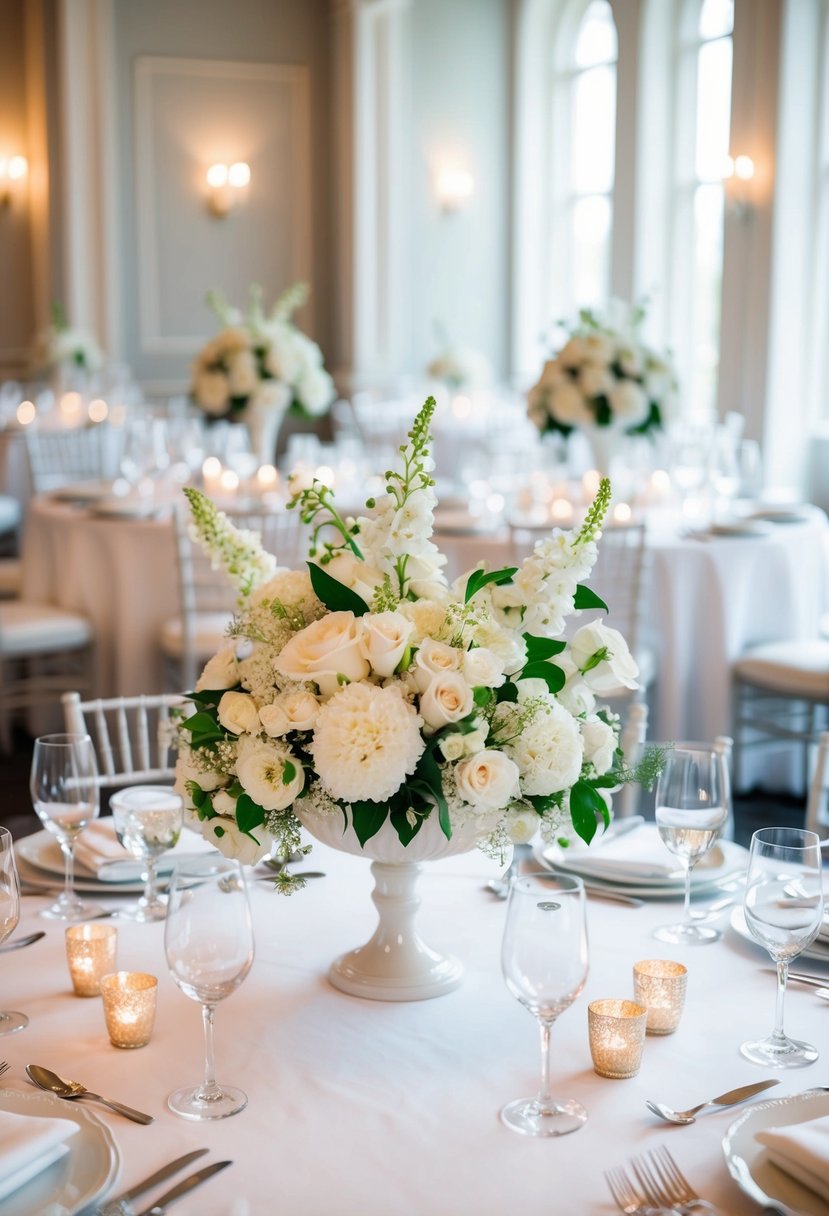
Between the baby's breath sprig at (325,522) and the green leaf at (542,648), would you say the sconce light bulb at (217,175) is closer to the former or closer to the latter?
the baby's breath sprig at (325,522)

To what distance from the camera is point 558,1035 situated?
1537mm

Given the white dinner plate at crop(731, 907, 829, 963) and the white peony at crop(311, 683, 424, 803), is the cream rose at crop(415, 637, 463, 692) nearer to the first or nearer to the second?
the white peony at crop(311, 683, 424, 803)

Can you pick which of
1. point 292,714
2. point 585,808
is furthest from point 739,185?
point 292,714

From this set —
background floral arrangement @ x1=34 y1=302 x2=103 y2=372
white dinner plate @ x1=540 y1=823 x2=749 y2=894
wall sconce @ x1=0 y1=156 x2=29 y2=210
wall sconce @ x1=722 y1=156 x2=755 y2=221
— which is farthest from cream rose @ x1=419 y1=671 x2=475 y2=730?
wall sconce @ x1=0 y1=156 x2=29 y2=210

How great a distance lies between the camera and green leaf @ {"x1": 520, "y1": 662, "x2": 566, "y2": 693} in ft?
5.02

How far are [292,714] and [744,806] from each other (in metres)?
3.53

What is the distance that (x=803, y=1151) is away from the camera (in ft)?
3.93

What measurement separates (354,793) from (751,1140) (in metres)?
A: 0.48

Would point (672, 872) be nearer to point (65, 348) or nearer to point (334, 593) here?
point (334, 593)

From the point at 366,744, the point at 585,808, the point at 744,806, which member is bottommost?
the point at 744,806

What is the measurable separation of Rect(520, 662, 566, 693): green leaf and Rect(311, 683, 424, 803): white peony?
0.16 metres

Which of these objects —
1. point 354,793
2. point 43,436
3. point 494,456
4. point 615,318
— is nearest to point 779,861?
point 354,793

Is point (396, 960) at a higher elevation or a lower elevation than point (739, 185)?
lower

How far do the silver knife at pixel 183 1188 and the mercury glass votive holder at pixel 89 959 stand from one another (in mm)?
416
